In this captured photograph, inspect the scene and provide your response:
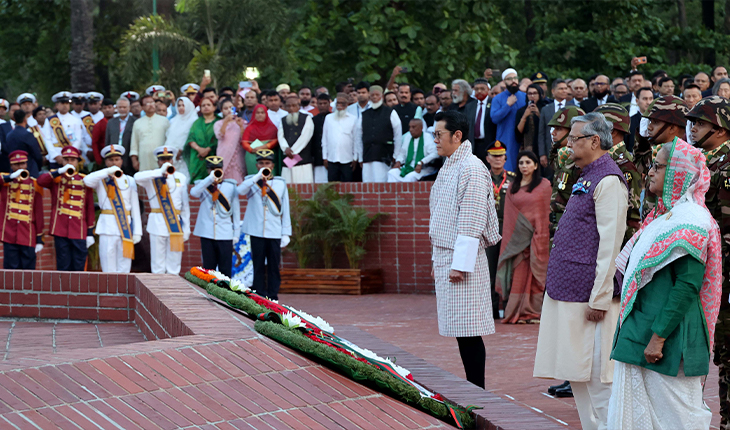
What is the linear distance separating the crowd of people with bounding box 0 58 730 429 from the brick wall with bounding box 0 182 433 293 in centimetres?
52

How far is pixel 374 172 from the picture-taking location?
14.5m

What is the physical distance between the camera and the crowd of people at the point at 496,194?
4398 millimetres

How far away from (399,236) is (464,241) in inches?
291

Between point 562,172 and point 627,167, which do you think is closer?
point 627,167

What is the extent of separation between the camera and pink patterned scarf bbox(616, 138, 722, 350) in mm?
4297

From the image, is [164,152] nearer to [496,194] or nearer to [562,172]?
[496,194]

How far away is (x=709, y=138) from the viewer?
5.73 m

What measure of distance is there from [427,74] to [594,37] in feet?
16.3

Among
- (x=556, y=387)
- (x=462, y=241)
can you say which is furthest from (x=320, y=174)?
(x=462, y=241)

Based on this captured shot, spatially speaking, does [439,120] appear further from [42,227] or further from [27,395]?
[42,227]

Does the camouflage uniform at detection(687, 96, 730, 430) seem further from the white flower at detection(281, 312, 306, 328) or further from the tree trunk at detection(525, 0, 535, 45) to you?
the tree trunk at detection(525, 0, 535, 45)

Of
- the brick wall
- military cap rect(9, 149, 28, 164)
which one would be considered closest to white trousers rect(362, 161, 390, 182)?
the brick wall

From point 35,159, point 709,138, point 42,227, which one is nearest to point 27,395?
point 709,138

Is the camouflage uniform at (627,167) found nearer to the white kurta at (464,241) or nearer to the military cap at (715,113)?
the military cap at (715,113)
